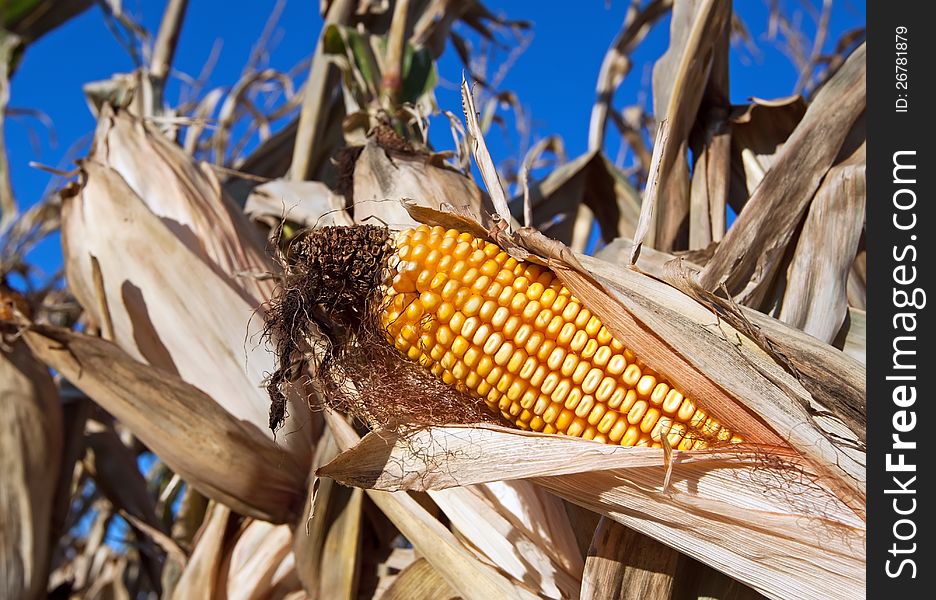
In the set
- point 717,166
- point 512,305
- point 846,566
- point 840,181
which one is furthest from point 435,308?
point 717,166

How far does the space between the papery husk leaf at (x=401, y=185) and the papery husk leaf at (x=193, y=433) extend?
1.30 ft

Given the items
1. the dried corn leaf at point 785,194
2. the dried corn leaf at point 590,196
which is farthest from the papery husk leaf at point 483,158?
the dried corn leaf at point 590,196

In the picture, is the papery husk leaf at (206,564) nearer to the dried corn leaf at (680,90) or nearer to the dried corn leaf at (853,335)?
the dried corn leaf at (680,90)

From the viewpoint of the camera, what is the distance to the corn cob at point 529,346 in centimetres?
79

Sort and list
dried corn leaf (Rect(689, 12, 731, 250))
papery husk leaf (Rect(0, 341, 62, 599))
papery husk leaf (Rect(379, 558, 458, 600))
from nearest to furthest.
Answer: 1. papery husk leaf (Rect(379, 558, 458, 600))
2. dried corn leaf (Rect(689, 12, 731, 250))
3. papery husk leaf (Rect(0, 341, 62, 599))

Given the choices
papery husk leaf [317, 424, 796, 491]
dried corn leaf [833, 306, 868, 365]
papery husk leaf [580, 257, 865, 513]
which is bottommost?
papery husk leaf [317, 424, 796, 491]

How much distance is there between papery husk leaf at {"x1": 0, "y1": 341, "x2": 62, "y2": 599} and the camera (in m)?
1.56

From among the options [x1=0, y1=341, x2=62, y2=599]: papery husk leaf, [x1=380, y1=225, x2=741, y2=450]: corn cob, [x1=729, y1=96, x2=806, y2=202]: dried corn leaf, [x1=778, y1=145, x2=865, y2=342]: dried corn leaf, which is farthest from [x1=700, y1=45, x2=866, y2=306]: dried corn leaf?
[x1=0, y1=341, x2=62, y2=599]: papery husk leaf

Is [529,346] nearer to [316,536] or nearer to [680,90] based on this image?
[316,536]

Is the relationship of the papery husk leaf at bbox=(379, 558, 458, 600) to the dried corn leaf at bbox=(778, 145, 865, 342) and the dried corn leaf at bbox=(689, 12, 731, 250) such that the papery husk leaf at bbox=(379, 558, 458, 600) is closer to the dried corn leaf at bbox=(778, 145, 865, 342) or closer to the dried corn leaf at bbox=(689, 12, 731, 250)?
the dried corn leaf at bbox=(778, 145, 865, 342)

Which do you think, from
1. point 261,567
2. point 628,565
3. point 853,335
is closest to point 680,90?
point 853,335

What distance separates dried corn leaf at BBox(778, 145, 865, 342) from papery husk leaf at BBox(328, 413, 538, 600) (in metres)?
0.55

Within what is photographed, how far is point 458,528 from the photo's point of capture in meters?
1.04
